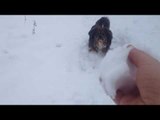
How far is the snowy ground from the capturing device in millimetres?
2855

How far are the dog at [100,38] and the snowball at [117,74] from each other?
4.6 inches

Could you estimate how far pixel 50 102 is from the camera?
112 inches

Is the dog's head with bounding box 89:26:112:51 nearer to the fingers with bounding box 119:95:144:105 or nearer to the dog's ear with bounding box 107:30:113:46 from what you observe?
the dog's ear with bounding box 107:30:113:46

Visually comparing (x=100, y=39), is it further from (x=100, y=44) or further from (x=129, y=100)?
(x=129, y=100)

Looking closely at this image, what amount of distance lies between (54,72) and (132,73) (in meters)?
0.62

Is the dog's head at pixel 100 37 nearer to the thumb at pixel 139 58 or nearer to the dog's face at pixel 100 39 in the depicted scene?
the dog's face at pixel 100 39

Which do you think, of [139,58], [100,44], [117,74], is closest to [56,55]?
[100,44]

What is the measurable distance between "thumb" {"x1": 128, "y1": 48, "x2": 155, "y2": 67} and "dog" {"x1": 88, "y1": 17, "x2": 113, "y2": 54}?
0.21 m

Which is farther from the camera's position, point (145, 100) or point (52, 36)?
point (52, 36)

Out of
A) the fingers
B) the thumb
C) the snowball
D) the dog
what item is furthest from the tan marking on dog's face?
the fingers
